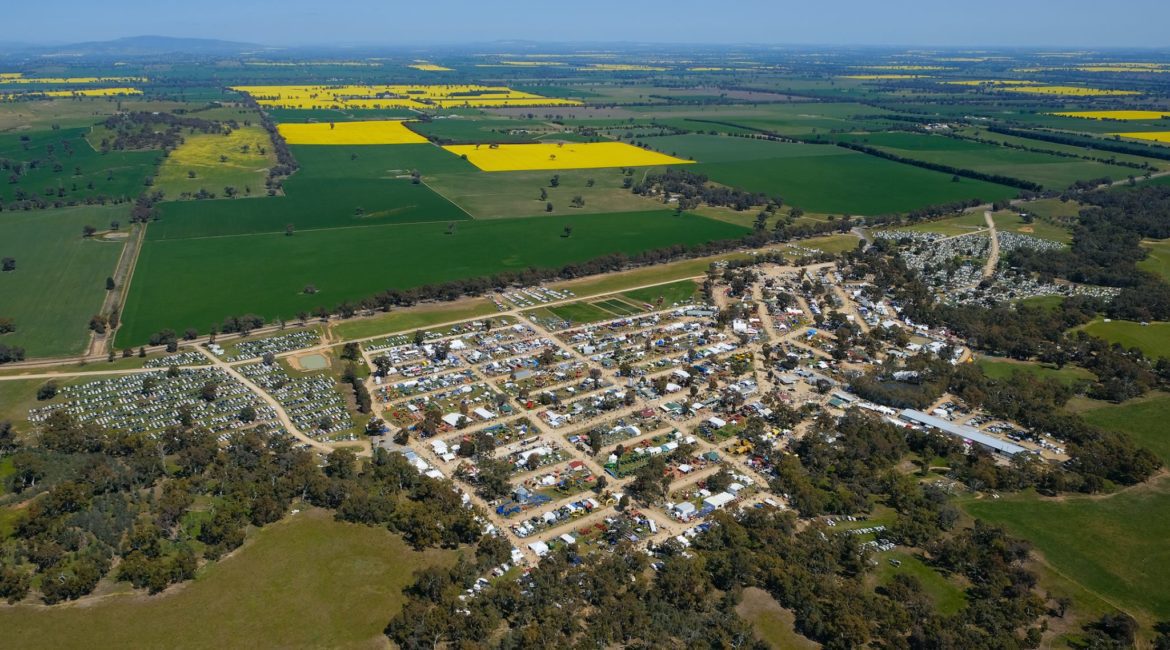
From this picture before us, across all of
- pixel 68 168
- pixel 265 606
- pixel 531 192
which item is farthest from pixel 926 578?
pixel 68 168

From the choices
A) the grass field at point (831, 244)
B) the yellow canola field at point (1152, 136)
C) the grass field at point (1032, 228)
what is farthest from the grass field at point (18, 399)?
the yellow canola field at point (1152, 136)

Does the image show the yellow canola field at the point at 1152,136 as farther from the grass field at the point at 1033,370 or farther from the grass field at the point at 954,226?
the grass field at the point at 1033,370

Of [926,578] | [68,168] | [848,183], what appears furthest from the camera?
[848,183]

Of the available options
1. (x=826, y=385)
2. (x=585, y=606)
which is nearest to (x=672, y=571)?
(x=585, y=606)

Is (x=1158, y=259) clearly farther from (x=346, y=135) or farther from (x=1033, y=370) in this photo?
(x=346, y=135)

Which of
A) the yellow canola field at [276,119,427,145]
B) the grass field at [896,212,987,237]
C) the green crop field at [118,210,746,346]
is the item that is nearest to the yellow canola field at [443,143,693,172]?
the yellow canola field at [276,119,427,145]

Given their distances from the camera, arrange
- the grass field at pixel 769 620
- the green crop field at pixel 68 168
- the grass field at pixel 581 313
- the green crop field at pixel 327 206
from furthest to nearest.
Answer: the green crop field at pixel 68 168, the green crop field at pixel 327 206, the grass field at pixel 581 313, the grass field at pixel 769 620
